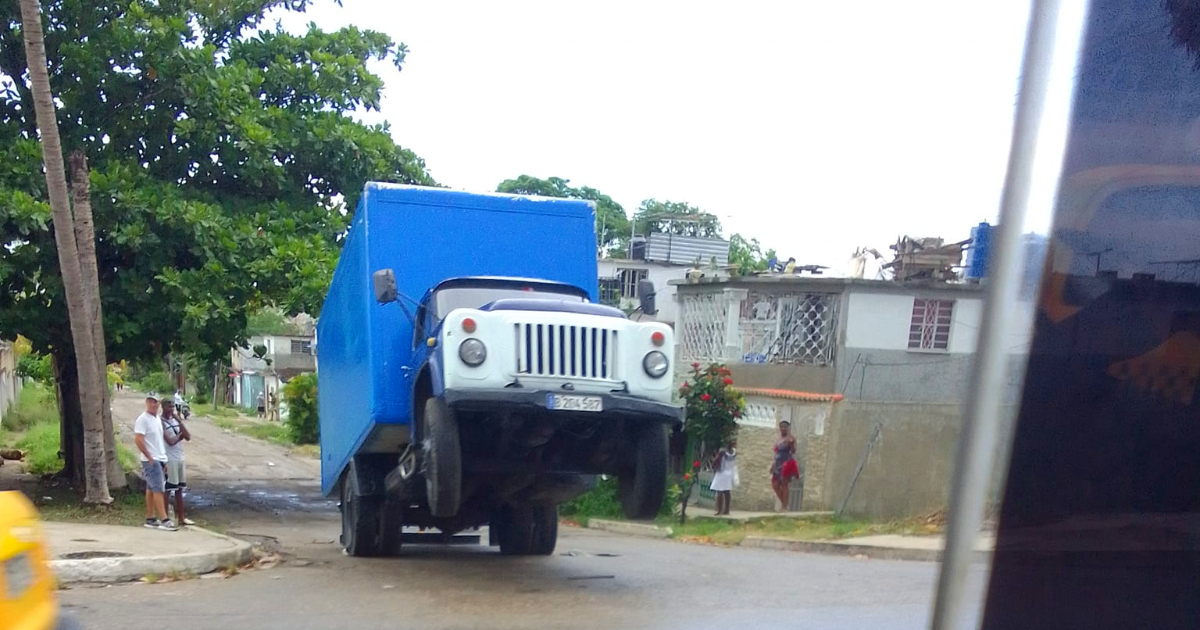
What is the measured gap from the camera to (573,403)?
27.7ft

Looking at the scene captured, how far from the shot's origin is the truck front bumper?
27.3ft

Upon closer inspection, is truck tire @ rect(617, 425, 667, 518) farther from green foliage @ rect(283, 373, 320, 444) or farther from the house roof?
green foliage @ rect(283, 373, 320, 444)

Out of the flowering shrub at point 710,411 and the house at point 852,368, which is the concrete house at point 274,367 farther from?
the flowering shrub at point 710,411

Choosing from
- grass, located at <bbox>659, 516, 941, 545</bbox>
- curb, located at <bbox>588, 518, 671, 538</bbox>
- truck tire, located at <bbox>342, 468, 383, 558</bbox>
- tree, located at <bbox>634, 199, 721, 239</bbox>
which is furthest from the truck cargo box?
tree, located at <bbox>634, 199, 721, 239</bbox>

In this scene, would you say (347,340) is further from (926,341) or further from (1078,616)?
(1078,616)

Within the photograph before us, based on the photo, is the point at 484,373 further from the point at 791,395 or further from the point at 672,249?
the point at 672,249

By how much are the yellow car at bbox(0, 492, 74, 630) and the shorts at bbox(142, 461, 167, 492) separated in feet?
30.1

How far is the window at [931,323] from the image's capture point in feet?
12.3

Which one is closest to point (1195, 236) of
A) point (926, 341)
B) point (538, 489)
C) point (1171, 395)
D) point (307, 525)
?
point (1171, 395)

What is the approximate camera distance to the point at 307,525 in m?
16.8

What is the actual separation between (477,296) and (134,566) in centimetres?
369

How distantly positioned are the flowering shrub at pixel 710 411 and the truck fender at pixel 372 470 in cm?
726

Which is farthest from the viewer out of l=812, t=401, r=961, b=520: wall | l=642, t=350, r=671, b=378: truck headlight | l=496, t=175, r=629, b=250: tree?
l=496, t=175, r=629, b=250: tree

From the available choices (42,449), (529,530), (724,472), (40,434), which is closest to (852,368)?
(529,530)
